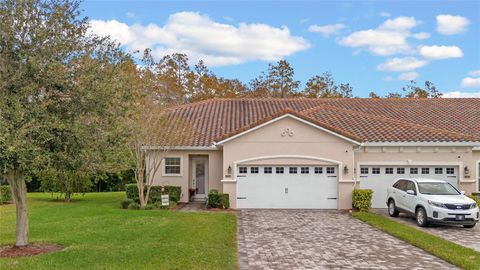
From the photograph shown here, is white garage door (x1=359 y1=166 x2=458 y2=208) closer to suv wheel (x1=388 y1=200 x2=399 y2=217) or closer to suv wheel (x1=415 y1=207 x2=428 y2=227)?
suv wheel (x1=388 y1=200 x2=399 y2=217)

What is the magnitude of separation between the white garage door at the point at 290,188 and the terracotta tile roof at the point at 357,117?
2.20m

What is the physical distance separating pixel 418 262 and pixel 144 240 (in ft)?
23.1

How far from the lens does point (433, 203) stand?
1508 centimetres

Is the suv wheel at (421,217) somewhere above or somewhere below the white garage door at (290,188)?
below

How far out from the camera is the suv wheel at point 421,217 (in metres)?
15.3

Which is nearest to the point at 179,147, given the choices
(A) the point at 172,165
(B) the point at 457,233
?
(A) the point at 172,165

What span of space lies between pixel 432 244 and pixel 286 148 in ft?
30.4

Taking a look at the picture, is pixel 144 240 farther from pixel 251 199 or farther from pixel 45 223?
pixel 251 199

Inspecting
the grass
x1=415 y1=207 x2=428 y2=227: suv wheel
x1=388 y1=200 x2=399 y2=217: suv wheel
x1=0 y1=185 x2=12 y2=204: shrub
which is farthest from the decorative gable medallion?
→ x1=0 y1=185 x2=12 y2=204: shrub

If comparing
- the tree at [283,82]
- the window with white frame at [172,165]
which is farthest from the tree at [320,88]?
the window with white frame at [172,165]

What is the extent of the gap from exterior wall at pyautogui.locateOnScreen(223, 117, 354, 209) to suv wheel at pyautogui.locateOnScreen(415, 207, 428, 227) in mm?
4547

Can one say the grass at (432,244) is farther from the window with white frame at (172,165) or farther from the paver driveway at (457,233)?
the window with white frame at (172,165)

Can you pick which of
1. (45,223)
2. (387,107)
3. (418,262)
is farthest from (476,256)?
(387,107)

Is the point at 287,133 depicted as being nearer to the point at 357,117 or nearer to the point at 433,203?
the point at 357,117
